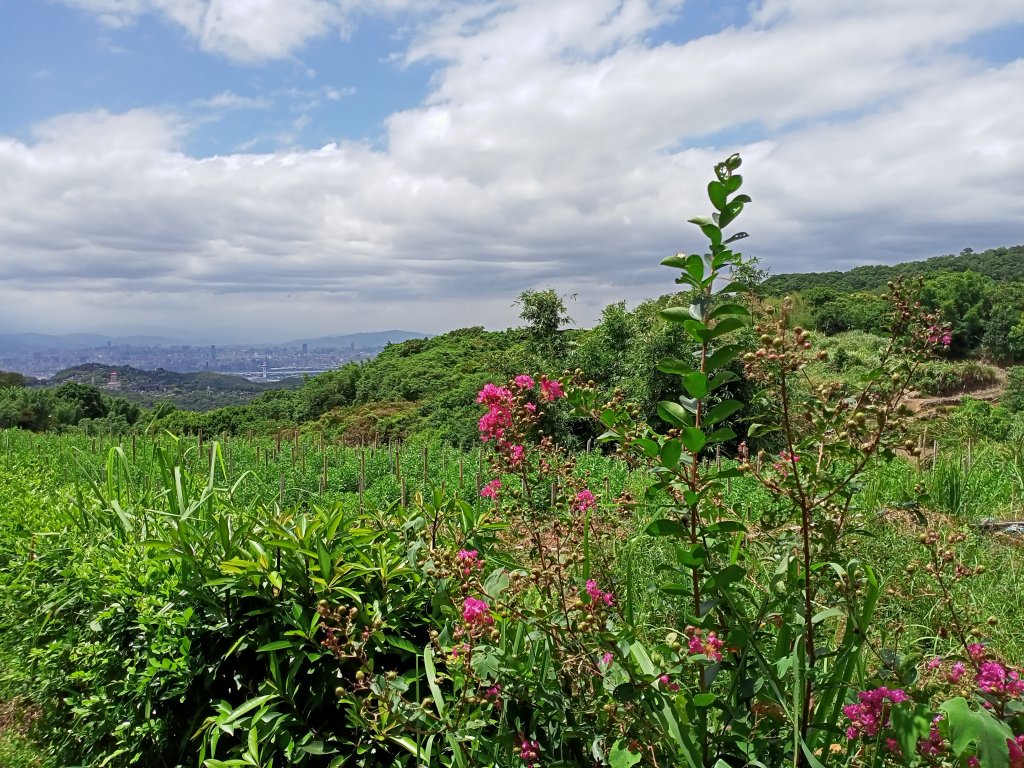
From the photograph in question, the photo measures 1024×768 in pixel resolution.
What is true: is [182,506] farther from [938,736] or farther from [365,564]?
[938,736]

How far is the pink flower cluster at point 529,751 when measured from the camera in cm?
139

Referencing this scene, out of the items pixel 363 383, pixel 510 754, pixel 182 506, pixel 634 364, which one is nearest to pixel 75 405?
pixel 363 383

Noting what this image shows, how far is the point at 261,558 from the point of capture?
6.30 feet

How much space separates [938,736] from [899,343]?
2.37ft

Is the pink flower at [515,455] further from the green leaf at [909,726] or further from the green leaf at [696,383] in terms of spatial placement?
the green leaf at [909,726]

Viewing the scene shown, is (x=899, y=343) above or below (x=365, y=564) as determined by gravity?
above

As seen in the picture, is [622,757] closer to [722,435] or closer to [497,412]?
[722,435]

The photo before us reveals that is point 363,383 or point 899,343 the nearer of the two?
point 899,343

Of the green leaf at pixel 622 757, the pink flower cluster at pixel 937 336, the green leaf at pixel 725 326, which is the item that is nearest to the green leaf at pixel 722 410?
the green leaf at pixel 725 326

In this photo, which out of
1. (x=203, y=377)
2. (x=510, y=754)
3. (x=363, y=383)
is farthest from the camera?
(x=203, y=377)

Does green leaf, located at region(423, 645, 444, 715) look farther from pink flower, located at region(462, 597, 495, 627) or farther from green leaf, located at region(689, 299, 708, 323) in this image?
green leaf, located at region(689, 299, 708, 323)

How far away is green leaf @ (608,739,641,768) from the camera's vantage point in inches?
48.4

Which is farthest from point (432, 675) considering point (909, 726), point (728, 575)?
point (909, 726)

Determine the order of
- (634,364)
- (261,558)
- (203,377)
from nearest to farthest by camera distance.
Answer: (261,558) → (634,364) → (203,377)
